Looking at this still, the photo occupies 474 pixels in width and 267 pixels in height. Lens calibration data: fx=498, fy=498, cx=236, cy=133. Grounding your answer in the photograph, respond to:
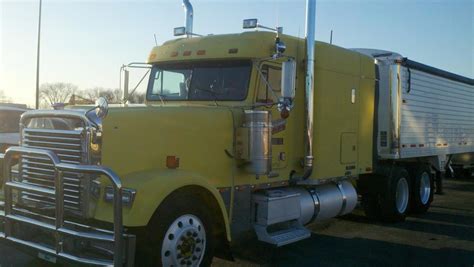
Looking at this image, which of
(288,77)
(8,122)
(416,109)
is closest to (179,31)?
(288,77)

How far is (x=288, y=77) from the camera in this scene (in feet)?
18.6

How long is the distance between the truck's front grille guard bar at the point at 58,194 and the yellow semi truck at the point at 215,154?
0.01 m

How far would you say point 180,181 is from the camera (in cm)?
488

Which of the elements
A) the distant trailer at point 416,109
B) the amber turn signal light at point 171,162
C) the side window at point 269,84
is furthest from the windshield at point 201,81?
the distant trailer at point 416,109

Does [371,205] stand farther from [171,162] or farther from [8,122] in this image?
Answer: [8,122]

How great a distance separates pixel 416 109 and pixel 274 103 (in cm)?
515

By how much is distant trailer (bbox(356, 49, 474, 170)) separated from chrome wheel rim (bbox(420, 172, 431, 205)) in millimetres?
487

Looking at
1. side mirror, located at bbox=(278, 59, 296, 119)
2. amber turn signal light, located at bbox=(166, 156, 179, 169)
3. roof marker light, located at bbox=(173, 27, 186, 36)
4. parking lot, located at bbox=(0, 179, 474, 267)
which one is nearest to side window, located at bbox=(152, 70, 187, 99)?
roof marker light, located at bbox=(173, 27, 186, 36)

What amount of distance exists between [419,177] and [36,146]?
26.3 ft

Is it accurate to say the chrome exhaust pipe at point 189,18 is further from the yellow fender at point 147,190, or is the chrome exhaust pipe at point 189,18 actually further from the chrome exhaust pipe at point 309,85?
the yellow fender at point 147,190

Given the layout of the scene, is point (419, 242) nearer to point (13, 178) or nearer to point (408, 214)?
point (408, 214)

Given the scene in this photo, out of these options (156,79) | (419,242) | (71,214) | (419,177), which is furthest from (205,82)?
(419,177)

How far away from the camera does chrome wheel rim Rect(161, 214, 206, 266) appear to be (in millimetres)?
4770

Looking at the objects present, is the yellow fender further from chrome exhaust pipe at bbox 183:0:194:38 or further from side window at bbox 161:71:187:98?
chrome exhaust pipe at bbox 183:0:194:38
